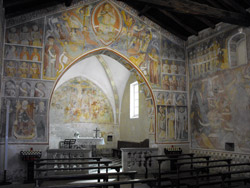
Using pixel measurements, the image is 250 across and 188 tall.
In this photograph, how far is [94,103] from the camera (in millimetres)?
18234

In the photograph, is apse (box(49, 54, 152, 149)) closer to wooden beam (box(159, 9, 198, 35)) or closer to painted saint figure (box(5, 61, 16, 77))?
wooden beam (box(159, 9, 198, 35))

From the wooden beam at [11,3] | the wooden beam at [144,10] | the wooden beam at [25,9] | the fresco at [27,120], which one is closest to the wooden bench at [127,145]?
the fresco at [27,120]

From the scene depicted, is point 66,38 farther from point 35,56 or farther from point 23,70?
point 23,70

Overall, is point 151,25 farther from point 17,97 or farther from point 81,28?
point 17,97

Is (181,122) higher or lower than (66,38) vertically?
lower

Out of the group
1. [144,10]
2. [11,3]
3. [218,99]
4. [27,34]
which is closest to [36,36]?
[27,34]

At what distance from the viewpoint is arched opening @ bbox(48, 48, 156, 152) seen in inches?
→ 666

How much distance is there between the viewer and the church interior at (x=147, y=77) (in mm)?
9633

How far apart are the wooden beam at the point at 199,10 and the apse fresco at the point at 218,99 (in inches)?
40.5

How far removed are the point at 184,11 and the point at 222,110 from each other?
419 centimetres

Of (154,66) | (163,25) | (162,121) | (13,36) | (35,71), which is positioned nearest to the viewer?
(13,36)

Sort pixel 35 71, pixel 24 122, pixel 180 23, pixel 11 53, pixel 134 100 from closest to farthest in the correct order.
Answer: pixel 24 122 < pixel 11 53 < pixel 35 71 < pixel 180 23 < pixel 134 100

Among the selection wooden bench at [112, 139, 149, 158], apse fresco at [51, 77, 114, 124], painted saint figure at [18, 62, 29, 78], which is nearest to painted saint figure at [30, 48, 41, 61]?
painted saint figure at [18, 62, 29, 78]

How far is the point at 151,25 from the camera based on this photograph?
12852mm
